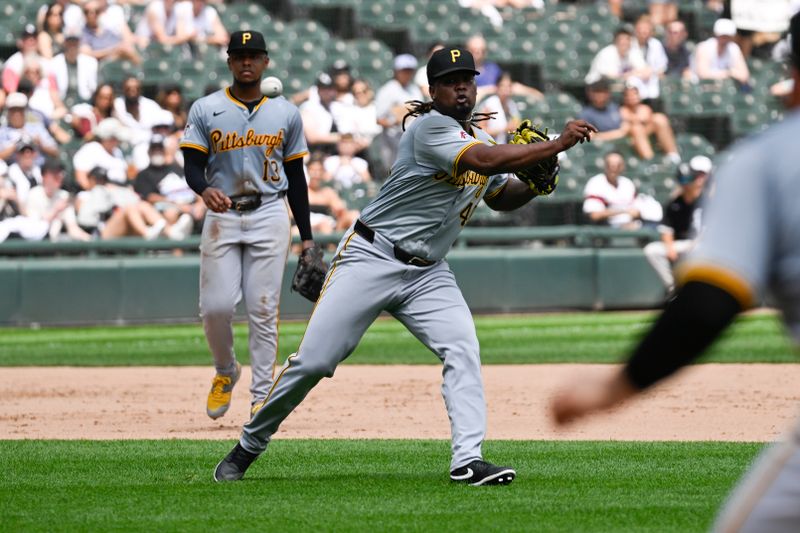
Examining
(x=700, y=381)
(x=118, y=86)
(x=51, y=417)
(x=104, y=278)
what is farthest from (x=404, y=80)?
(x=51, y=417)

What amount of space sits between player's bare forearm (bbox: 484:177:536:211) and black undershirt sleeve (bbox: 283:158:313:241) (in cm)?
178

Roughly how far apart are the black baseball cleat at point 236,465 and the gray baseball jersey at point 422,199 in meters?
1.05

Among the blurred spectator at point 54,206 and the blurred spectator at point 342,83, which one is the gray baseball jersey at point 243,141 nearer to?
the blurred spectator at point 54,206

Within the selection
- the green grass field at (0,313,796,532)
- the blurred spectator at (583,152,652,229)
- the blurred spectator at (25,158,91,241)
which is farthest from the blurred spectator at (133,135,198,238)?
the green grass field at (0,313,796,532)

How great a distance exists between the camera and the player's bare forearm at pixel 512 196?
18.2 feet

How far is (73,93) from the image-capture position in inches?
618

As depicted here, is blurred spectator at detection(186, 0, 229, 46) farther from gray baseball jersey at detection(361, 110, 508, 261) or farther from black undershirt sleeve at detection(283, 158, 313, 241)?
gray baseball jersey at detection(361, 110, 508, 261)

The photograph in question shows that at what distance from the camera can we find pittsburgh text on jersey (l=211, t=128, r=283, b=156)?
7121 mm

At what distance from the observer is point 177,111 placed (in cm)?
1550

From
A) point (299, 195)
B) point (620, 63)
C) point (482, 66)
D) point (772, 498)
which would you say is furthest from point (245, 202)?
point (620, 63)

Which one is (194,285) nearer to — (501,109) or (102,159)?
(102,159)

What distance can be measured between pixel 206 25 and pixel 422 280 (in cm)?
1252

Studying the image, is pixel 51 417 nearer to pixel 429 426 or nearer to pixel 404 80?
pixel 429 426

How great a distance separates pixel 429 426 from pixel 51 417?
2292 mm
